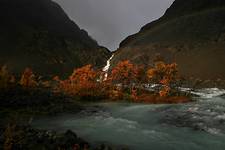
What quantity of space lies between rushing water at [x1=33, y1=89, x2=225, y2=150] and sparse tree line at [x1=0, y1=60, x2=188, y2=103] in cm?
1807

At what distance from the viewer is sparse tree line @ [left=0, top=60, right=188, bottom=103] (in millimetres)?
67500

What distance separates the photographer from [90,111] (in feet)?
158

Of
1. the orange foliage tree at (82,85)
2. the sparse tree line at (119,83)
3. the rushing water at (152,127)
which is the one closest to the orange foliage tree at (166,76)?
the sparse tree line at (119,83)

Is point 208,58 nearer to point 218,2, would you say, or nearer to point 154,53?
point 154,53

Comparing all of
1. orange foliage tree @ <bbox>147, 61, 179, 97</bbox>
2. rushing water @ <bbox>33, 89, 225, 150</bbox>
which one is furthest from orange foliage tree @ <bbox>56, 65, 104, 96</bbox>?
rushing water @ <bbox>33, 89, 225, 150</bbox>

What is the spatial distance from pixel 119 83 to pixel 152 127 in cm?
5497

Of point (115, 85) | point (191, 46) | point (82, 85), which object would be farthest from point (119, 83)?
point (191, 46)

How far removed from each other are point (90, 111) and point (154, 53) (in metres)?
97.9

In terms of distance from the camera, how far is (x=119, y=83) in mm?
91250

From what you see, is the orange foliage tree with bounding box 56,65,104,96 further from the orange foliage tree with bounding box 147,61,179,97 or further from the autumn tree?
the orange foliage tree with bounding box 147,61,179,97

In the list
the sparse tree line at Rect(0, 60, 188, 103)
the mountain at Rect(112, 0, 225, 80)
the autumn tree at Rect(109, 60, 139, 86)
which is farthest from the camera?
the mountain at Rect(112, 0, 225, 80)

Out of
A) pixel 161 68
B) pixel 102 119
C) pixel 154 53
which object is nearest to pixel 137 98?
pixel 161 68

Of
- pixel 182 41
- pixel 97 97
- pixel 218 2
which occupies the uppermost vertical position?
pixel 218 2

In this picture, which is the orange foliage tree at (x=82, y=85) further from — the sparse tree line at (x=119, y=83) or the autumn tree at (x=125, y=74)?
the autumn tree at (x=125, y=74)
